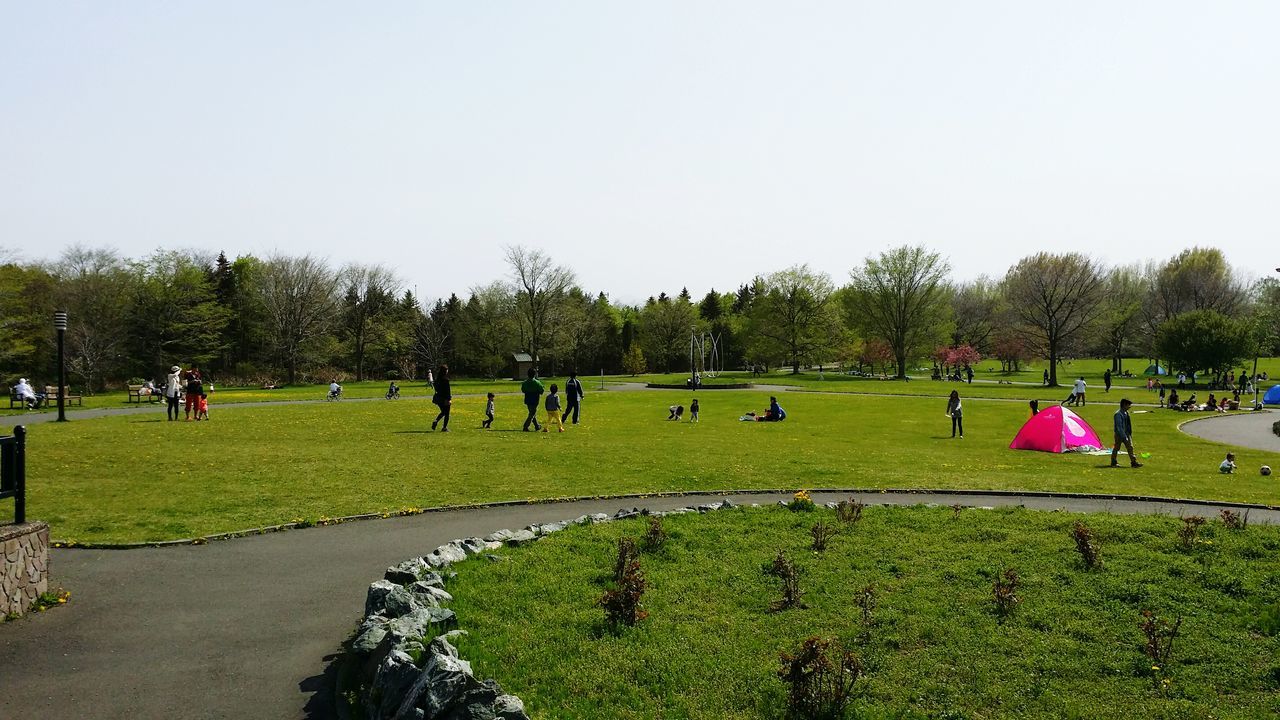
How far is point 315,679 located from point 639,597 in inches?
122

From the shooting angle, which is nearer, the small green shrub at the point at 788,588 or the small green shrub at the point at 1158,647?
the small green shrub at the point at 1158,647

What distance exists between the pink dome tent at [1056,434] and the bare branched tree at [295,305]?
64.5 m

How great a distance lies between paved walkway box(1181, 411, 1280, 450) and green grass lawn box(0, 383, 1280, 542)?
1504 mm

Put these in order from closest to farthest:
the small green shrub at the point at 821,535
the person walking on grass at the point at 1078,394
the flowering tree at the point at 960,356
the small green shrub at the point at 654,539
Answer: the small green shrub at the point at 821,535 < the small green shrub at the point at 654,539 < the person walking on grass at the point at 1078,394 < the flowering tree at the point at 960,356

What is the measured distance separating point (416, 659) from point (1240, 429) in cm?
3925

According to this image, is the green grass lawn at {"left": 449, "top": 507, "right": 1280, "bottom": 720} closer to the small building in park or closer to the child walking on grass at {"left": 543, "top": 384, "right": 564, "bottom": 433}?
the child walking on grass at {"left": 543, "top": 384, "right": 564, "bottom": 433}

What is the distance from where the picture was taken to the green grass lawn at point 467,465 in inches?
555

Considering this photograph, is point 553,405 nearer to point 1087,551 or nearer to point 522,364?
point 1087,551

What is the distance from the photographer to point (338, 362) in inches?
3344

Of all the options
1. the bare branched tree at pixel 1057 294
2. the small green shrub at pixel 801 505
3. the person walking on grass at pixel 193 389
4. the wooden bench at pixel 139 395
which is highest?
the bare branched tree at pixel 1057 294

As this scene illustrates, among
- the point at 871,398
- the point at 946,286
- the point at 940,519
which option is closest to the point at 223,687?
the point at 940,519

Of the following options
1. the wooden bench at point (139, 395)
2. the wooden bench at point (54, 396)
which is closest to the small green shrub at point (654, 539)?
the wooden bench at point (54, 396)

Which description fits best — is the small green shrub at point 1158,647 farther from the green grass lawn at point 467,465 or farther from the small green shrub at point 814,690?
the green grass lawn at point 467,465

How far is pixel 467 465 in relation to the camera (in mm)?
19047
